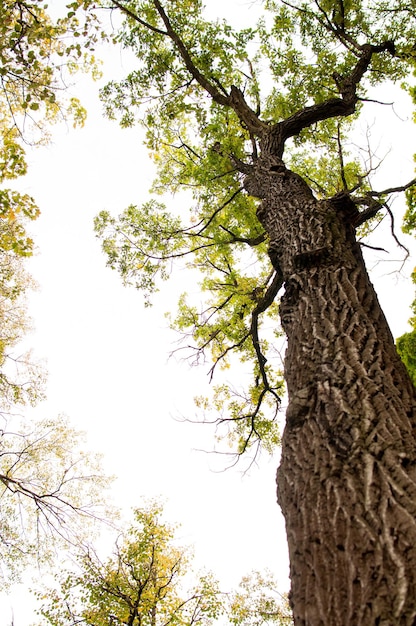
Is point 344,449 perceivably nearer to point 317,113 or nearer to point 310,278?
point 310,278

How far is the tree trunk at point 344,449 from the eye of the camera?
5.36 feet

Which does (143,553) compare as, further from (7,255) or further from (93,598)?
(7,255)

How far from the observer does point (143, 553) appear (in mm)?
13078

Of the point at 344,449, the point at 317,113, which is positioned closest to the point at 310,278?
the point at 344,449

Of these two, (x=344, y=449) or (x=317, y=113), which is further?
(x=317, y=113)

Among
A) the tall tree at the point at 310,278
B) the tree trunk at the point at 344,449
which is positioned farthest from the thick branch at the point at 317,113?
the tree trunk at the point at 344,449

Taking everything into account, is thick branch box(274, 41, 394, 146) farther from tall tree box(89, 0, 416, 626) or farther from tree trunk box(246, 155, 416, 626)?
tree trunk box(246, 155, 416, 626)

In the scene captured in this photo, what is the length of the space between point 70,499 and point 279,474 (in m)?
9.80

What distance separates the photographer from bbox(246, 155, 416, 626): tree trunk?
1.63m

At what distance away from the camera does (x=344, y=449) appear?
2.21 m

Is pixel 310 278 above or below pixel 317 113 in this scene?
below

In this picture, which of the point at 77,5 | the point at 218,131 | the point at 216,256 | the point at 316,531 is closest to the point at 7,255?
the point at 216,256

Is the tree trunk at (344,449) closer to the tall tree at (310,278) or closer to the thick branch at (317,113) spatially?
the tall tree at (310,278)

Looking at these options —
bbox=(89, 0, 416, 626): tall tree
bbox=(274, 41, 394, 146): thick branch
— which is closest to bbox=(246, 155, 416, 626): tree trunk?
bbox=(89, 0, 416, 626): tall tree
